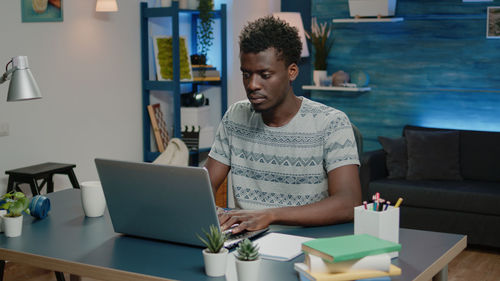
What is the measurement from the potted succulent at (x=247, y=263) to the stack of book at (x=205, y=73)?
3574mm

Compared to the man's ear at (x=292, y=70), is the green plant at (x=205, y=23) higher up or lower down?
higher up

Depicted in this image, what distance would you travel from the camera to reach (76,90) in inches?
172

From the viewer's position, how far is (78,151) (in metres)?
4.41

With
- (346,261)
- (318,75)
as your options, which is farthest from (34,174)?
(318,75)

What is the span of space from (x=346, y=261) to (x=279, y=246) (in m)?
0.36

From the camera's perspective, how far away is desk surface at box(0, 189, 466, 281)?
62.6 inches

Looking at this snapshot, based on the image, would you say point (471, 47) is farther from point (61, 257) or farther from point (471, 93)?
point (61, 257)

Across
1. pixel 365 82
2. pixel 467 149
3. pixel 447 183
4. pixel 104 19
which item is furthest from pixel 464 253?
pixel 104 19

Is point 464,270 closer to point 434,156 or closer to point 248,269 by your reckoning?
point 434,156

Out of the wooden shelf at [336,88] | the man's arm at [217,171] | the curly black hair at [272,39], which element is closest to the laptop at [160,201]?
the man's arm at [217,171]

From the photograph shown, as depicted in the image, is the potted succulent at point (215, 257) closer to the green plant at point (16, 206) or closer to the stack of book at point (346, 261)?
A: the stack of book at point (346, 261)

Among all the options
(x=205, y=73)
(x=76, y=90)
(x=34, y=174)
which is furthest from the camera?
(x=205, y=73)

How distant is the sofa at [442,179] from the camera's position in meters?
4.40

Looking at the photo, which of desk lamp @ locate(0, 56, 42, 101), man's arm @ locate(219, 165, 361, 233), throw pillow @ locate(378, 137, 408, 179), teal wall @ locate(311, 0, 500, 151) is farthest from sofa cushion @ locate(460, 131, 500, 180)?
desk lamp @ locate(0, 56, 42, 101)
